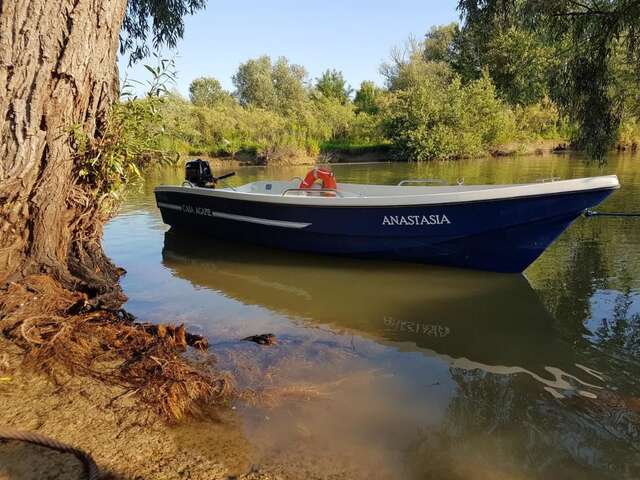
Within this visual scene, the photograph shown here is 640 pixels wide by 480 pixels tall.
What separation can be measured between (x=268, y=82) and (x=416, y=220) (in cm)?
5355

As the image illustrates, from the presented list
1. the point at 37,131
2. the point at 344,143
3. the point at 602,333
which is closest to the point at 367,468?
the point at 602,333

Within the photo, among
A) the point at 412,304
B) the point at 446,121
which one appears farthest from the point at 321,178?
the point at 446,121

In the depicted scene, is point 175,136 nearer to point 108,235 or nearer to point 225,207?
point 225,207

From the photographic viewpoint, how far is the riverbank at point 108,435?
214cm

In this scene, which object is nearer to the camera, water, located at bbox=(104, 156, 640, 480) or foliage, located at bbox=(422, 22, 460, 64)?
water, located at bbox=(104, 156, 640, 480)

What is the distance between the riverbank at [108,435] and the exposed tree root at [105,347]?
94 millimetres

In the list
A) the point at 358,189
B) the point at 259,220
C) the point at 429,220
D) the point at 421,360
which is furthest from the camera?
the point at 358,189

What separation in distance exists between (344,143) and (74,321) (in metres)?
33.5

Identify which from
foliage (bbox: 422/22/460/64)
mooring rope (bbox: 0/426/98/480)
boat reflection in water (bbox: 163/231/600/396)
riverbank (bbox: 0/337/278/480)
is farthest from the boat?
foliage (bbox: 422/22/460/64)

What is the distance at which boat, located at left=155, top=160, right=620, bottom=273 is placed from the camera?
5426 millimetres

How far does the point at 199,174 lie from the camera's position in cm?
882

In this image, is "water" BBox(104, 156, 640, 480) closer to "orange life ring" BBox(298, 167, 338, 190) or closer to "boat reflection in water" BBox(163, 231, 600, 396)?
"boat reflection in water" BBox(163, 231, 600, 396)

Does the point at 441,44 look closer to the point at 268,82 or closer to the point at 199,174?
the point at 268,82

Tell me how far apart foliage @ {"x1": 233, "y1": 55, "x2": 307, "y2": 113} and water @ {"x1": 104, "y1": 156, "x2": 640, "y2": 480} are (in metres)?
47.8
